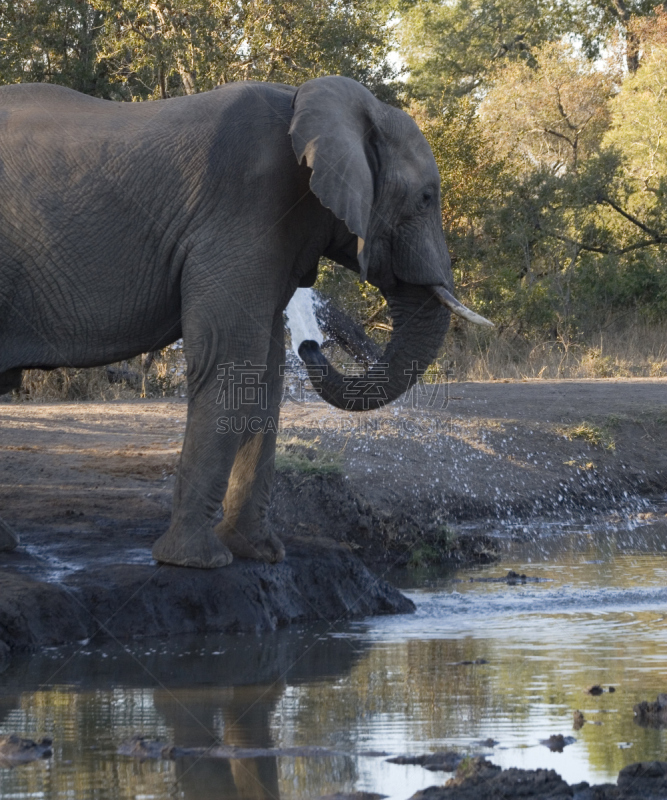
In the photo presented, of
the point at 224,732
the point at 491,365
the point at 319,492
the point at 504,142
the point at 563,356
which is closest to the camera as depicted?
the point at 224,732

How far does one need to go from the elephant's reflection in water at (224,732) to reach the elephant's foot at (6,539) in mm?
1897

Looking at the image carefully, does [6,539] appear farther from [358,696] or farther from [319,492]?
[319,492]

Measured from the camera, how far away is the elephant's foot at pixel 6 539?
21.5 ft

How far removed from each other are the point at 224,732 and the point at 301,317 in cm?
1007

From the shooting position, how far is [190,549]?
6270 mm

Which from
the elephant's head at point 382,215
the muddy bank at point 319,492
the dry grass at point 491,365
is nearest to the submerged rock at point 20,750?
the muddy bank at point 319,492

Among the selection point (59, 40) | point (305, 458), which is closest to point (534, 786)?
point (305, 458)

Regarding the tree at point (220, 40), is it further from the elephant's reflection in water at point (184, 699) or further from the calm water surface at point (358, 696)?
the elephant's reflection in water at point (184, 699)

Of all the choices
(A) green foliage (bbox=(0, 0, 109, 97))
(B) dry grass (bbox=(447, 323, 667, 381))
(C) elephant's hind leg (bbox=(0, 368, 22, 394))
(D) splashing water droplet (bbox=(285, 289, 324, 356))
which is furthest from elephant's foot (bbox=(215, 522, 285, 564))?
(A) green foliage (bbox=(0, 0, 109, 97))

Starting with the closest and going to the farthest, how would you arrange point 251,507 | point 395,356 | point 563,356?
point 395,356, point 251,507, point 563,356

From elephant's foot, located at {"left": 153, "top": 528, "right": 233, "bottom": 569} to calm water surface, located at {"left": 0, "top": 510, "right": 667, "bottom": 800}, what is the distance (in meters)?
0.40

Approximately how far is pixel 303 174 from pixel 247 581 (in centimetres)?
208

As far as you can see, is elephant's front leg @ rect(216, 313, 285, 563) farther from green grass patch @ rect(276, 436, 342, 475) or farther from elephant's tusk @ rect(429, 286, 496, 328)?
green grass patch @ rect(276, 436, 342, 475)

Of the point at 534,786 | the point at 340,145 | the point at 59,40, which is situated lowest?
the point at 534,786
